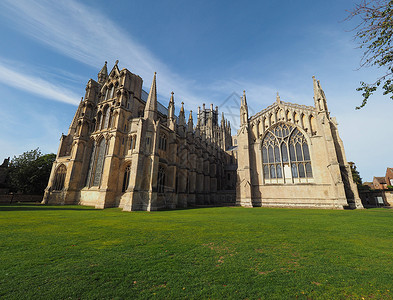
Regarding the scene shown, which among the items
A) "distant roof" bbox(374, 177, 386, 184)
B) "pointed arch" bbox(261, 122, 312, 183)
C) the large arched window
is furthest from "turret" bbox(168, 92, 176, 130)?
"distant roof" bbox(374, 177, 386, 184)

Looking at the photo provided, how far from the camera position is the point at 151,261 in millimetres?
4223

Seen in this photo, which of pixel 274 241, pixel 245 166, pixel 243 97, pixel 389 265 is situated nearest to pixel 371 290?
pixel 389 265

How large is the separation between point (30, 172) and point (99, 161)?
17096 mm

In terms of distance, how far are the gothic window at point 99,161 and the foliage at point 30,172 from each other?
15.2 m

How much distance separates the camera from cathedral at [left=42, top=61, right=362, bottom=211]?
21203 mm

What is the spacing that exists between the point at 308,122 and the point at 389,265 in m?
25.5

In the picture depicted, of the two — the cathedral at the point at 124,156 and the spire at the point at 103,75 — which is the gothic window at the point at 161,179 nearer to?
the cathedral at the point at 124,156

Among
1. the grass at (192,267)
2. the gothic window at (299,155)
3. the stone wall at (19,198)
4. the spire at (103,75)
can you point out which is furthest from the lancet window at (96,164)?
the gothic window at (299,155)

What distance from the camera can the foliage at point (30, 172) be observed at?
1164 inches

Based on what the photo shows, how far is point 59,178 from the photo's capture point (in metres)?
26.6

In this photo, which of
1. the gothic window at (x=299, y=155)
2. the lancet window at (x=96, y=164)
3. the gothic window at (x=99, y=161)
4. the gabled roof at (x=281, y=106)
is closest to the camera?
the gothic window at (x=99, y=161)

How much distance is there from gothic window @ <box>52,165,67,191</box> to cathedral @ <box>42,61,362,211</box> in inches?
4.9

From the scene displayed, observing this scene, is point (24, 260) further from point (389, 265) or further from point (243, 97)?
point (243, 97)

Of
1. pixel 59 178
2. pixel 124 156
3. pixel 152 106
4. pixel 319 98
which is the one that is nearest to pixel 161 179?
pixel 124 156
